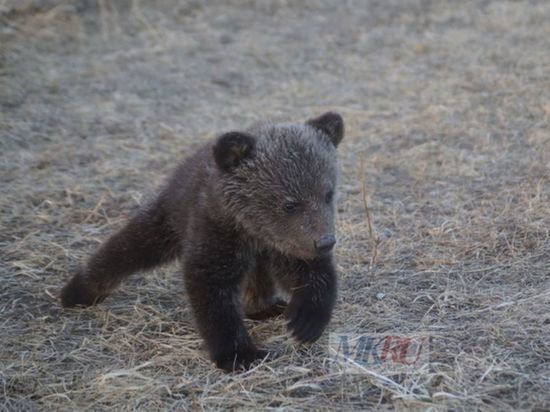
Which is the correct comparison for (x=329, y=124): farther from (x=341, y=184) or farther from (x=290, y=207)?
(x=341, y=184)

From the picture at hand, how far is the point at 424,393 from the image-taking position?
14.4ft

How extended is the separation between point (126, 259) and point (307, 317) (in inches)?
60.9

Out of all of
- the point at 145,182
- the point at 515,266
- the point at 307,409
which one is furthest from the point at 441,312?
the point at 145,182

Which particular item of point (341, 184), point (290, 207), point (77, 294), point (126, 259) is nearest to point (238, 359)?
point (290, 207)

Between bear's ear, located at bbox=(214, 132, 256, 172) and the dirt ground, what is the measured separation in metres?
1.17

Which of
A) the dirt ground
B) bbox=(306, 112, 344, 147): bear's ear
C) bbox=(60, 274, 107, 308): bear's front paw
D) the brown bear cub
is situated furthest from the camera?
bbox=(60, 274, 107, 308): bear's front paw

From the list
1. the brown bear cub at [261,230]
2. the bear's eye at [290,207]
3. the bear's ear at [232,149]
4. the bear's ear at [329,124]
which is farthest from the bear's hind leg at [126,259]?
the bear's ear at [329,124]

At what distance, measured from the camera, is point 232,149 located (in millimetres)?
5125

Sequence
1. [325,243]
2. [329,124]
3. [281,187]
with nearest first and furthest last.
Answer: [325,243] < [281,187] < [329,124]

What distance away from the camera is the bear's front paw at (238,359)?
4.90m

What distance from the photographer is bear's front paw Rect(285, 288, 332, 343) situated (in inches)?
197

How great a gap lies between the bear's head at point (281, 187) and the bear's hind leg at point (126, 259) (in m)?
0.93

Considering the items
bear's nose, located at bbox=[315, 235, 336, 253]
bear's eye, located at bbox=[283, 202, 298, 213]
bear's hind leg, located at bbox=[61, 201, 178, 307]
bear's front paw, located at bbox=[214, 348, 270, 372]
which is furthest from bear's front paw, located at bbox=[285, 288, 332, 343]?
bear's hind leg, located at bbox=[61, 201, 178, 307]

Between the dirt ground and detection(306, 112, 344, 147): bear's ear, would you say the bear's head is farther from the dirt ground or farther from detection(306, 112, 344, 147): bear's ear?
the dirt ground
